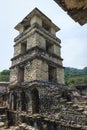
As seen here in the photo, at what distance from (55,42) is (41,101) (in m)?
7.88

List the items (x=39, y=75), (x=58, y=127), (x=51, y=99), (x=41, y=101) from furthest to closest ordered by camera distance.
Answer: (x=39, y=75) → (x=41, y=101) → (x=51, y=99) → (x=58, y=127)

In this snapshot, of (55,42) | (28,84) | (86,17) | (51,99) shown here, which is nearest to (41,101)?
(51,99)

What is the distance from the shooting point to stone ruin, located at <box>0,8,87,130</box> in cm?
988

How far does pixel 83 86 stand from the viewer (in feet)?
58.1

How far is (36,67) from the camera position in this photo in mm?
14641

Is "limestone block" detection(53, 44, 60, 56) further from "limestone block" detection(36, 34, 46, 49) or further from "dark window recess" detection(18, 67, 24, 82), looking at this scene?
"dark window recess" detection(18, 67, 24, 82)

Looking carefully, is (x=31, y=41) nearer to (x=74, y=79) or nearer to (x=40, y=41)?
(x=40, y=41)

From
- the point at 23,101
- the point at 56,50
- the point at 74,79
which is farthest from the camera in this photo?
the point at 74,79

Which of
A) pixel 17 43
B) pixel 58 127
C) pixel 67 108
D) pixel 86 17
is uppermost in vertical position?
pixel 17 43

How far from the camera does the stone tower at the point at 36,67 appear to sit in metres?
13.9

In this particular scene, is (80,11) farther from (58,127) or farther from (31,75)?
(31,75)

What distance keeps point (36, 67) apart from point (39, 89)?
78.6 inches

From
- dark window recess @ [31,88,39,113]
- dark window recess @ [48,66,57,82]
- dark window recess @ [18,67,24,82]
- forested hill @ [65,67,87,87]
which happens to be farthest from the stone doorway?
forested hill @ [65,67,87,87]

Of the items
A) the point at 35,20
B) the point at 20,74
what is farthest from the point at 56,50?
the point at 20,74
